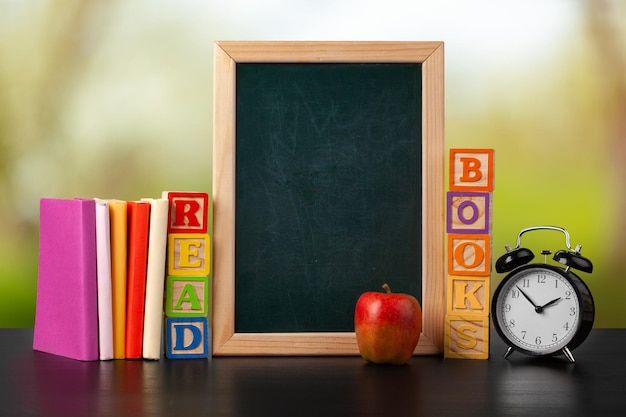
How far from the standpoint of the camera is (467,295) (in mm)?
1503

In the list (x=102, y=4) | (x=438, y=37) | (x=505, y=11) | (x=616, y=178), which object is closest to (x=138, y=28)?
(x=102, y=4)

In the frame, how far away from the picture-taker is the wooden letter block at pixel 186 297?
1489 mm

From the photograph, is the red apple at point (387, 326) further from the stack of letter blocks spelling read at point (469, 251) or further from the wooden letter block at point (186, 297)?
the wooden letter block at point (186, 297)

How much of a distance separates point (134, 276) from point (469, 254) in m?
0.54

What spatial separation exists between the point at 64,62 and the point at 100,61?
0.29 ft

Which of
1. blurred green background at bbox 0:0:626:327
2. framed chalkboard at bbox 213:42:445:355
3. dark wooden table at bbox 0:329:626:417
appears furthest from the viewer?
blurred green background at bbox 0:0:626:327

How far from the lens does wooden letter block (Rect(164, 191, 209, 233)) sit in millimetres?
1499

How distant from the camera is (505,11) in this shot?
2195mm

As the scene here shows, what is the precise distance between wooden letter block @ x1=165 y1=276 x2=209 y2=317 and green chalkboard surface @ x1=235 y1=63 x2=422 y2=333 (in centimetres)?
7

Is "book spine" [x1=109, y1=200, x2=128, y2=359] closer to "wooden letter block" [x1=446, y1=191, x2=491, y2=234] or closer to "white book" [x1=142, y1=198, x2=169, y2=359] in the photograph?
"white book" [x1=142, y1=198, x2=169, y2=359]

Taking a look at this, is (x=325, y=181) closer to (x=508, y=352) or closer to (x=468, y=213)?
(x=468, y=213)

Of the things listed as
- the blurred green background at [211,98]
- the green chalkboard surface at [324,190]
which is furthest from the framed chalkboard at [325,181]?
the blurred green background at [211,98]

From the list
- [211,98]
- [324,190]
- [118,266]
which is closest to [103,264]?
[118,266]

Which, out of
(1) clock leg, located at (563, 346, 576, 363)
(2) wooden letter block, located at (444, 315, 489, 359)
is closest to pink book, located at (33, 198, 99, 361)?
(2) wooden letter block, located at (444, 315, 489, 359)
